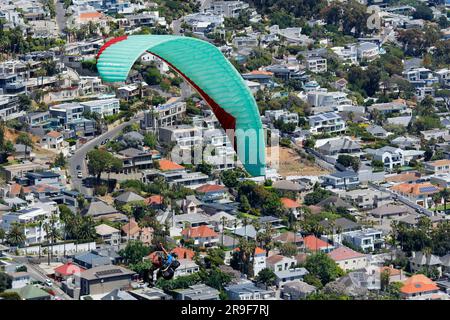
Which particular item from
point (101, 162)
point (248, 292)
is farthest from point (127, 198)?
point (248, 292)

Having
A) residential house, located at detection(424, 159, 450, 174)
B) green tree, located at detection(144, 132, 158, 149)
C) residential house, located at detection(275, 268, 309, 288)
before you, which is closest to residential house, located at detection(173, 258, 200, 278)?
residential house, located at detection(275, 268, 309, 288)

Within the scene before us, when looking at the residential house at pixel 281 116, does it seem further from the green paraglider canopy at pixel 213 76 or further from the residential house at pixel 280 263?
the green paraglider canopy at pixel 213 76

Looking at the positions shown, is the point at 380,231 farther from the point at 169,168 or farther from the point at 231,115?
the point at 231,115

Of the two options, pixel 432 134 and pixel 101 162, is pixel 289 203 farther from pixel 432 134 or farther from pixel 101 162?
pixel 432 134

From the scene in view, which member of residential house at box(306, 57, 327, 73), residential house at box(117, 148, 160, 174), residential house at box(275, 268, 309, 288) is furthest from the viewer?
residential house at box(306, 57, 327, 73)

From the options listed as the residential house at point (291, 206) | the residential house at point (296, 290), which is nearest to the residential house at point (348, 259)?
the residential house at point (296, 290)

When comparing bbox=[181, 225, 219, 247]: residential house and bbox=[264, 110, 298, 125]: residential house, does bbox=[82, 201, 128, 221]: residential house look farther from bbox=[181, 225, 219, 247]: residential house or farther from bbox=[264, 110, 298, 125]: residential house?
bbox=[264, 110, 298, 125]: residential house
